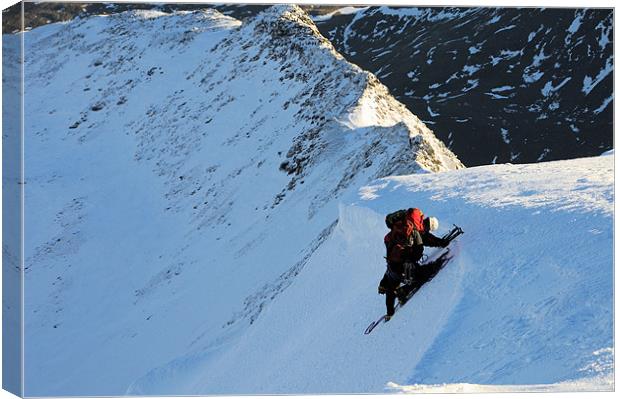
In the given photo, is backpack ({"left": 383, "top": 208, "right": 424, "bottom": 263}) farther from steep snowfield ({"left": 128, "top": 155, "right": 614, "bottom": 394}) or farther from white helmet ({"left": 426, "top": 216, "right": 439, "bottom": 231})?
steep snowfield ({"left": 128, "top": 155, "right": 614, "bottom": 394})

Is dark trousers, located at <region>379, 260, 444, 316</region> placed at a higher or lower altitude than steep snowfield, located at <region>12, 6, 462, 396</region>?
higher

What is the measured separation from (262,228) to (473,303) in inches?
670

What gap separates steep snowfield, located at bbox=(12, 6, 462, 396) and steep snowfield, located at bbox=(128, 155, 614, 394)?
3.81 feet

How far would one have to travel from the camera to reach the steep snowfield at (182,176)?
21938mm

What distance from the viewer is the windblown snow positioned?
891cm

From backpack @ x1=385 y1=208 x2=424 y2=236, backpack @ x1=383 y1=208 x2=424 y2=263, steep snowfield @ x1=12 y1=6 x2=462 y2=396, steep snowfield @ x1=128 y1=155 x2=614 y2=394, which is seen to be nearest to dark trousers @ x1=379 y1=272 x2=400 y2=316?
steep snowfield @ x1=128 y1=155 x2=614 y2=394

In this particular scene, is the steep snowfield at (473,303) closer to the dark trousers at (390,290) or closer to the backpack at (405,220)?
the dark trousers at (390,290)

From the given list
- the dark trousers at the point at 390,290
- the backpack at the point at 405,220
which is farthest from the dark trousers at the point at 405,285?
the backpack at the point at 405,220

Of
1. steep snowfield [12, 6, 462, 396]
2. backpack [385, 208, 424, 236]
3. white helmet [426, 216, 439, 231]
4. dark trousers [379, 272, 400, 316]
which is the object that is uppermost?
backpack [385, 208, 424, 236]

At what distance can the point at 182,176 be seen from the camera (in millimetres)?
32312

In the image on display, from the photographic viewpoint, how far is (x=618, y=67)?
1325 cm

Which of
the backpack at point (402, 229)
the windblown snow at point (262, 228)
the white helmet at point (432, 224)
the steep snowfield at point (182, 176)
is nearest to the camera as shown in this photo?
the windblown snow at point (262, 228)

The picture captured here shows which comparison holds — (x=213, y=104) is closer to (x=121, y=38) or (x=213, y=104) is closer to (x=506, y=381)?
(x=121, y=38)

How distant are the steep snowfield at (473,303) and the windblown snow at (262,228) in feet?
0.09
